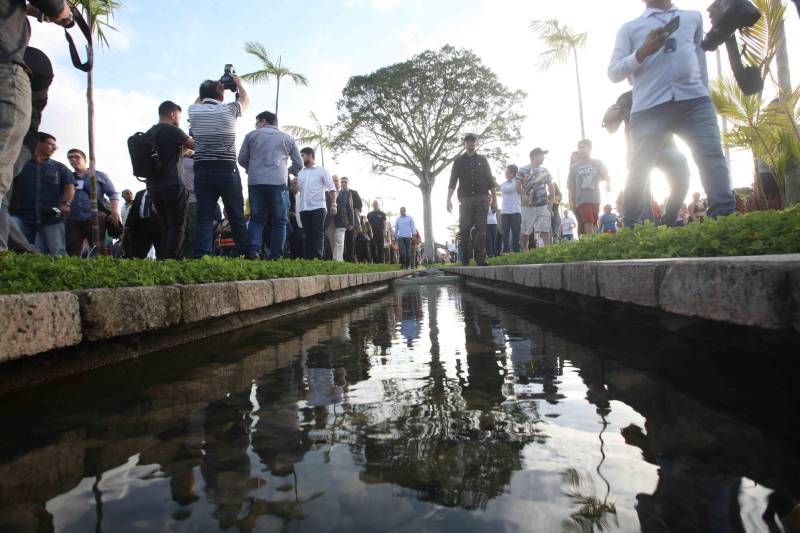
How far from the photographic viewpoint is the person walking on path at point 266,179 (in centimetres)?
620

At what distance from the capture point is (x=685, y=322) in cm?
238

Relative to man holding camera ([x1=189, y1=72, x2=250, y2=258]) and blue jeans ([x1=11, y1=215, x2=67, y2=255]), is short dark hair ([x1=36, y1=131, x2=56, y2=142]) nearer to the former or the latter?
blue jeans ([x1=11, y1=215, x2=67, y2=255])

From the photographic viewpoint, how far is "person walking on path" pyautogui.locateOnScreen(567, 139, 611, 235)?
771cm

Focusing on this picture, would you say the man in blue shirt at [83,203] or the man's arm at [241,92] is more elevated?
the man's arm at [241,92]

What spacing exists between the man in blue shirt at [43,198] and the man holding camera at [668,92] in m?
6.29

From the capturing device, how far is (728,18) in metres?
3.60

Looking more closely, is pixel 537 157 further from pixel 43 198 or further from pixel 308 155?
pixel 43 198

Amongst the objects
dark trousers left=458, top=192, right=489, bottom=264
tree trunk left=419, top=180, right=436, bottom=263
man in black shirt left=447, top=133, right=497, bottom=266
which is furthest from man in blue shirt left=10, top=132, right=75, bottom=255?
tree trunk left=419, top=180, right=436, bottom=263

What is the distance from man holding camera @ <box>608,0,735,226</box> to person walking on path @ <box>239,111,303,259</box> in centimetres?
401

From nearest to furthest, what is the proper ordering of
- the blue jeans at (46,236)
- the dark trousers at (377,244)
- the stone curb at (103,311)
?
the stone curb at (103,311)
the blue jeans at (46,236)
the dark trousers at (377,244)

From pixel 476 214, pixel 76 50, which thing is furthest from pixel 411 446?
pixel 476 214

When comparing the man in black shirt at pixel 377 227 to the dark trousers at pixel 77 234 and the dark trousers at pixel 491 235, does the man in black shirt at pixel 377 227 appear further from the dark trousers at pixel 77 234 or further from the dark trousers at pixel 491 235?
the dark trousers at pixel 77 234

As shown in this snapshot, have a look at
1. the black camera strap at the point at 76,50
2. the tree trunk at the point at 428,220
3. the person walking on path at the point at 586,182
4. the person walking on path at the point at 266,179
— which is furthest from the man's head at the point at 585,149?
the tree trunk at the point at 428,220

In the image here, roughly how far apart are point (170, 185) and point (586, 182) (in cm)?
607
